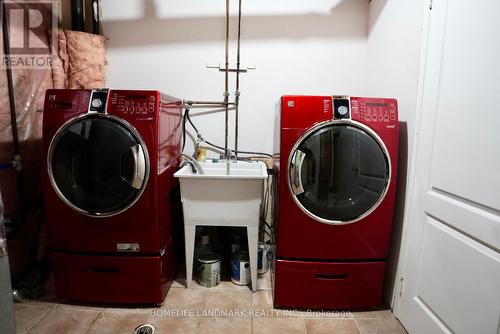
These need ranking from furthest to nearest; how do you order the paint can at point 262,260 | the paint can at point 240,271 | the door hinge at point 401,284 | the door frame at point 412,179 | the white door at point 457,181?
the paint can at point 262,260 < the paint can at point 240,271 < the door hinge at point 401,284 < the door frame at point 412,179 < the white door at point 457,181

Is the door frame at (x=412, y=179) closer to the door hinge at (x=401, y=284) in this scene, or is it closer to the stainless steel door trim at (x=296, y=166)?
the door hinge at (x=401, y=284)

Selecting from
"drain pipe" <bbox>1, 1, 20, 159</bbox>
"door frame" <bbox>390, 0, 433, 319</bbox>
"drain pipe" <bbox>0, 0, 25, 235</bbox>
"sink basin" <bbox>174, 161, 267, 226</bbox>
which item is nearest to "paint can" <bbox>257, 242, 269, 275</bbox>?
"sink basin" <bbox>174, 161, 267, 226</bbox>

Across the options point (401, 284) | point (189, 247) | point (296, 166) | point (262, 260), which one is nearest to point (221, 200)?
point (189, 247)

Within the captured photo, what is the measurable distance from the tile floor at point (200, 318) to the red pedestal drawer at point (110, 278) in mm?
80

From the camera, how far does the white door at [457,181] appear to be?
98 centimetres

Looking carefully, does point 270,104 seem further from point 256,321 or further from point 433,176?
point 256,321

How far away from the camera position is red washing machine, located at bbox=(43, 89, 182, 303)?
1.42m

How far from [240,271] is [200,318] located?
15.9 inches

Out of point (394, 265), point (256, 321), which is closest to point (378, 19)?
point (394, 265)

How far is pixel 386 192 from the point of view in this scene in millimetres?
1449

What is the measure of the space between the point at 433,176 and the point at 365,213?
38 cm

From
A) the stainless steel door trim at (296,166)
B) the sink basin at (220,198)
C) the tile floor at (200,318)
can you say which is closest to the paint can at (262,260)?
the tile floor at (200,318)

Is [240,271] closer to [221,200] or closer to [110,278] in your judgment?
[221,200]

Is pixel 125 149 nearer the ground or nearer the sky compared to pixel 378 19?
nearer the ground
